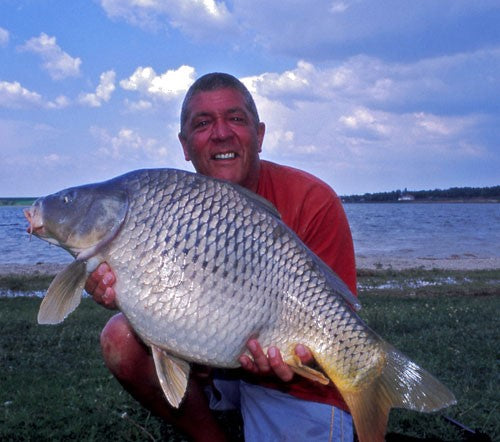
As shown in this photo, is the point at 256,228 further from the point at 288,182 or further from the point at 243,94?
the point at 243,94

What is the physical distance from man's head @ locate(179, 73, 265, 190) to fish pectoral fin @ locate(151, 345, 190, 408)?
1.17m

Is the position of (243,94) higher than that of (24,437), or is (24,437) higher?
(243,94)

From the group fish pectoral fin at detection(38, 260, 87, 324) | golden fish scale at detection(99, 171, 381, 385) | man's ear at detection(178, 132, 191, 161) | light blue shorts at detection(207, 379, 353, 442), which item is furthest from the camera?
man's ear at detection(178, 132, 191, 161)

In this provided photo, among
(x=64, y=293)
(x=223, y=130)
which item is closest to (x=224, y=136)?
(x=223, y=130)

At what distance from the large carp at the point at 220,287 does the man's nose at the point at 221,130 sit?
83 cm

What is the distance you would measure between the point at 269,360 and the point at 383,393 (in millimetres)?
529

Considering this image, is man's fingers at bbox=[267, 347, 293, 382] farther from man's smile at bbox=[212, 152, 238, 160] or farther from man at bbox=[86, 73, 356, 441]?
man's smile at bbox=[212, 152, 238, 160]

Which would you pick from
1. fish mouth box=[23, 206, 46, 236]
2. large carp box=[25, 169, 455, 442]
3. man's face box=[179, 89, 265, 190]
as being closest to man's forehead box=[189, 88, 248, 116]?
man's face box=[179, 89, 265, 190]

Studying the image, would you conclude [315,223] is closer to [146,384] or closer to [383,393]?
[383,393]

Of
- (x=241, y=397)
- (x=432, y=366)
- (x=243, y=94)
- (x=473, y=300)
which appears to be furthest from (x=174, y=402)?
(x=473, y=300)

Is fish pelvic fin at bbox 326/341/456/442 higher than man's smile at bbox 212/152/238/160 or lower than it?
lower

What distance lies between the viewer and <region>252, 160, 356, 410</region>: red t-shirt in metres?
3.35

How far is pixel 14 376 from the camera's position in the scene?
5.06 meters

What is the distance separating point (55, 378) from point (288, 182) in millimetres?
2869
